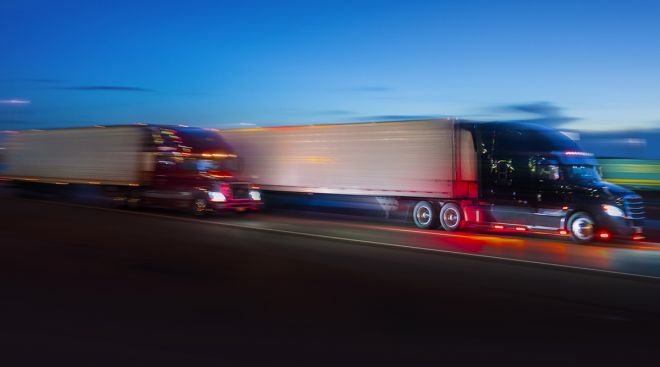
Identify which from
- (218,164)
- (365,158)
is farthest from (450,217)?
(218,164)

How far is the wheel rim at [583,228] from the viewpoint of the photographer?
53.0ft

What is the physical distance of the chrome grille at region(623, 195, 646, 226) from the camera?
1588 centimetres

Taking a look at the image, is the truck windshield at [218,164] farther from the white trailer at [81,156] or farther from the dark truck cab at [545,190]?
the dark truck cab at [545,190]

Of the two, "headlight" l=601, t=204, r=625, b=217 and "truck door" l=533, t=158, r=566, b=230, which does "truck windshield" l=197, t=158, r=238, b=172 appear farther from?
"headlight" l=601, t=204, r=625, b=217

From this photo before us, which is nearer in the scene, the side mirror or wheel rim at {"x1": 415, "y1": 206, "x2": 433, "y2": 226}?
the side mirror

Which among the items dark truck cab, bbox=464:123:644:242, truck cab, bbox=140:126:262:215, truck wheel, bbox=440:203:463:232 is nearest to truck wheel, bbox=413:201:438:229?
truck wheel, bbox=440:203:463:232

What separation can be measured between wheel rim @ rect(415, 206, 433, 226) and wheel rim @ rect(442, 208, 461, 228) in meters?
0.48

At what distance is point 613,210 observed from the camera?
1592cm

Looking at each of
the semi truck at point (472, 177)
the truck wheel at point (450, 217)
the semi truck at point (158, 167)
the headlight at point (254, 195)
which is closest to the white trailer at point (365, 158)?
the semi truck at point (472, 177)

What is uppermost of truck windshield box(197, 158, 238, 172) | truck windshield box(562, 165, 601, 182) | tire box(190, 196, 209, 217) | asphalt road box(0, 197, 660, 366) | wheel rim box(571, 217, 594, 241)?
truck windshield box(197, 158, 238, 172)

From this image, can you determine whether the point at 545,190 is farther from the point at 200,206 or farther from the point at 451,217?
the point at 200,206

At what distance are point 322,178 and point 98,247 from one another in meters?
11.0

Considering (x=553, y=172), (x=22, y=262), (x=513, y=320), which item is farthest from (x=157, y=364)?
(x=553, y=172)

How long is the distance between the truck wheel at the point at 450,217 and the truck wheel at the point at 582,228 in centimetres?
333
